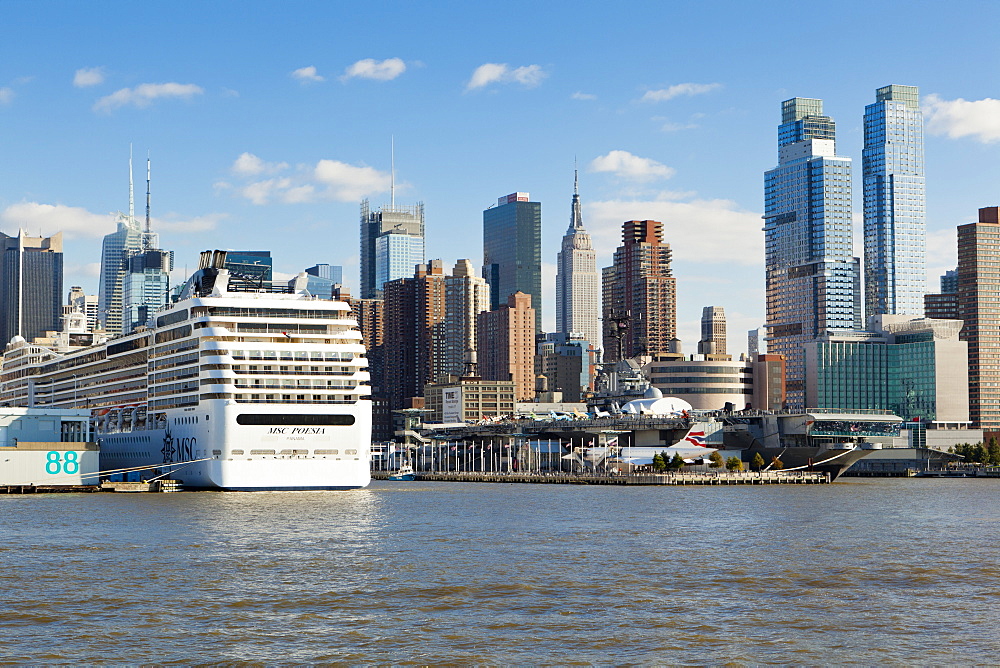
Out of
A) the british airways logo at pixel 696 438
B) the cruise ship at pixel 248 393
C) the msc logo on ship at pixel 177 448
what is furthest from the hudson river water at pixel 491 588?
the british airways logo at pixel 696 438

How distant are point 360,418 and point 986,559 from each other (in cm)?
6313

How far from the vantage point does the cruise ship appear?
109 m

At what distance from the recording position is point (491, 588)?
166 feet

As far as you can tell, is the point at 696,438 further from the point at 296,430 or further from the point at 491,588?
the point at 491,588

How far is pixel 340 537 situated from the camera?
7081cm

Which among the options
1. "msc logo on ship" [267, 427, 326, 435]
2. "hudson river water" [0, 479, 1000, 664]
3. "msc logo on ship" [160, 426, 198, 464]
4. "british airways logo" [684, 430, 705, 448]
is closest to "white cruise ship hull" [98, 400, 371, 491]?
"msc logo on ship" [267, 427, 326, 435]

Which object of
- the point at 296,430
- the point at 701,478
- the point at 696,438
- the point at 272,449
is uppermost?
the point at 296,430

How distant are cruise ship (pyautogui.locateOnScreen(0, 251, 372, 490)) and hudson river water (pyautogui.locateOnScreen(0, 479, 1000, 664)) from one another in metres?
19.0

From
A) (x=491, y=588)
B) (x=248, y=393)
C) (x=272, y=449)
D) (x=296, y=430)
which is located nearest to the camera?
(x=491, y=588)

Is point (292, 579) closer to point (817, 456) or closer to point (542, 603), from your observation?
point (542, 603)

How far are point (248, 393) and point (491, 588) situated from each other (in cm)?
6465

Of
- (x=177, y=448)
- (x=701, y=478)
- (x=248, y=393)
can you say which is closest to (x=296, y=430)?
(x=248, y=393)

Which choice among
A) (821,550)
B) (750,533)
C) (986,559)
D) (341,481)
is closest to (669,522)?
(750,533)

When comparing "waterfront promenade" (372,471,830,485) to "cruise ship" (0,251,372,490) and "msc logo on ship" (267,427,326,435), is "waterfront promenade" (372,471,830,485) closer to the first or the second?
"cruise ship" (0,251,372,490)
